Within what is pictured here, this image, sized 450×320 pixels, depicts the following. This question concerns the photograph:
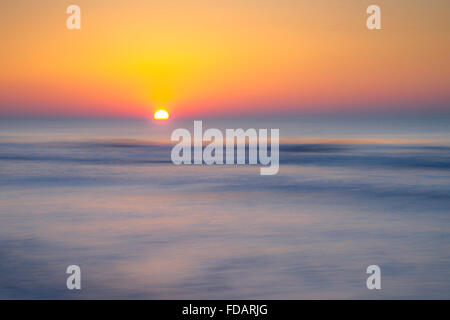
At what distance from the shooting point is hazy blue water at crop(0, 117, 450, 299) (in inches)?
166

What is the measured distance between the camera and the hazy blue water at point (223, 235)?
4219 millimetres

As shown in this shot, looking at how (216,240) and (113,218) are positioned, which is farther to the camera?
(113,218)

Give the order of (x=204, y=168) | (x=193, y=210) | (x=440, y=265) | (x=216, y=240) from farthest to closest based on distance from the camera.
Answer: (x=204, y=168)
(x=193, y=210)
(x=216, y=240)
(x=440, y=265)

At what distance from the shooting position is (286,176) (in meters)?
10.7

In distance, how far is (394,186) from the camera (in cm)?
912

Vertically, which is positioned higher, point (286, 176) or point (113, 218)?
point (286, 176)

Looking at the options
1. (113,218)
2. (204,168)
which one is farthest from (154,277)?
(204,168)

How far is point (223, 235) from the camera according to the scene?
18.4 feet
